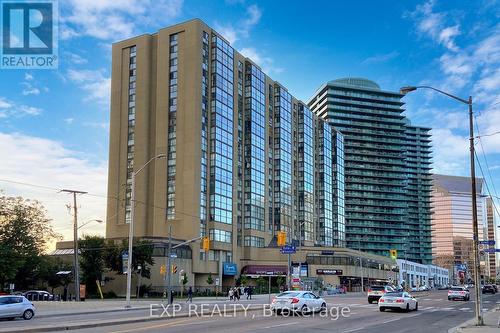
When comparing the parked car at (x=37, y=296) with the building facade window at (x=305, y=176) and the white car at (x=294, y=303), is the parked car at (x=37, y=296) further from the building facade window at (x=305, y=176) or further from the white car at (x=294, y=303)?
the building facade window at (x=305, y=176)

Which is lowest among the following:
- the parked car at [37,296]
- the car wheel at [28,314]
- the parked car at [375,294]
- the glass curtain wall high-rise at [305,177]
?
the parked car at [37,296]

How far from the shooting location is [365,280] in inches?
5118

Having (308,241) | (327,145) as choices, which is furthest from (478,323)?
(327,145)

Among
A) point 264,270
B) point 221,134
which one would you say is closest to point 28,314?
point 221,134

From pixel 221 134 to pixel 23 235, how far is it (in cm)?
3961

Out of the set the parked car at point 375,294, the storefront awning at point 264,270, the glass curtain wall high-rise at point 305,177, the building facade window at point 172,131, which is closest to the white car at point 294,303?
the parked car at point 375,294

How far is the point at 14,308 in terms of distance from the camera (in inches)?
1200

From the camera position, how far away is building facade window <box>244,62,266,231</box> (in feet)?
357

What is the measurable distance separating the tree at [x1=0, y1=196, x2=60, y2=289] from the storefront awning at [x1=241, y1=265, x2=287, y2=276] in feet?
126

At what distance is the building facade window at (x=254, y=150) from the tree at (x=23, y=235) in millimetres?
40600

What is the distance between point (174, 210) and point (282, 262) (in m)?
27.2

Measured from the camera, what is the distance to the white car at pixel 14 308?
3016 cm

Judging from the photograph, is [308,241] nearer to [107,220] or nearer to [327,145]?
[327,145]

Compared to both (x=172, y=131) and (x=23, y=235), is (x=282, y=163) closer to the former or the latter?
(x=172, y=131)
